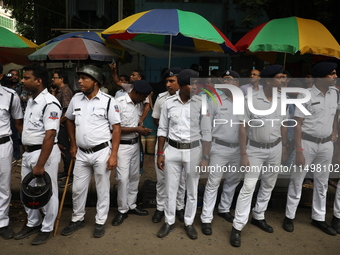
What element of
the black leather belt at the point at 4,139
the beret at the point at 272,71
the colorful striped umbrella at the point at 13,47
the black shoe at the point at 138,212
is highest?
the colorful striped umbrella at the point at 13,47

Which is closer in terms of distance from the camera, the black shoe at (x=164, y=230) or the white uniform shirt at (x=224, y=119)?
the black shoe at (x=164, y=230)

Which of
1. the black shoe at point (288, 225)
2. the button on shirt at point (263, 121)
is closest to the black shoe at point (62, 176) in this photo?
the button on shirt at point (263, 121)

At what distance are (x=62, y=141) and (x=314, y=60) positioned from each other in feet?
17.3

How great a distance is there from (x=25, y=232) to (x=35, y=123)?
1.32 metres

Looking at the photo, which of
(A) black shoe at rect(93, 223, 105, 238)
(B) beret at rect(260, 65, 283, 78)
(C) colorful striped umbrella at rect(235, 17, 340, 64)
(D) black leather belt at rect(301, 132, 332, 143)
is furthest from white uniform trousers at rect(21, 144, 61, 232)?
(C) colorful striped umbrella at rect(235, 17, 340, 64)

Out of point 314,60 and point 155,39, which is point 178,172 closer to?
point 155,39

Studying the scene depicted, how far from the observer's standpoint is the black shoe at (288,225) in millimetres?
4346

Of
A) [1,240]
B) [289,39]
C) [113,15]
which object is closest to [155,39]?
[289,39]

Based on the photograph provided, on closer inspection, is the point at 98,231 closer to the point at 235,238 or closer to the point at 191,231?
the point at 191,231

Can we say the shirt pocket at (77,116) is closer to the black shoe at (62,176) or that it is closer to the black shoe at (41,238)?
the black shoe at (41,238)

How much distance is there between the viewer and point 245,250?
3836 mm

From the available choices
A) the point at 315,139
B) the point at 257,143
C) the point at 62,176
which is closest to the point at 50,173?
the point at 62,176

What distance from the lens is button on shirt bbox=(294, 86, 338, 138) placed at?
418 centimetres

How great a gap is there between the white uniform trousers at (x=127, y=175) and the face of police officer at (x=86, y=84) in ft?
2.86
